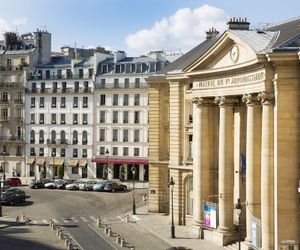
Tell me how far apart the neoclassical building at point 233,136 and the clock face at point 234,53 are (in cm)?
3

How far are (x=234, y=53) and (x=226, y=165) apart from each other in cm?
929

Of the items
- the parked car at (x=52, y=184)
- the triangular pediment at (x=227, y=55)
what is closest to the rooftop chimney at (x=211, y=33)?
the triangular pediment at (x=227, y=55)

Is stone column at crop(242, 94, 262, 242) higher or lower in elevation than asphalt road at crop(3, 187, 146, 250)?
higher

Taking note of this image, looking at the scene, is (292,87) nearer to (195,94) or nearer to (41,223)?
(195,94)

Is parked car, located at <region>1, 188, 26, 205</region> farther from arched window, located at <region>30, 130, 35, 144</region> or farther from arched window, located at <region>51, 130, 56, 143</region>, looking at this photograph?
arched window, located at <region>30, 130, 35, 144</region>

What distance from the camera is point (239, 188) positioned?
187 feet

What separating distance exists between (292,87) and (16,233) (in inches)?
1223

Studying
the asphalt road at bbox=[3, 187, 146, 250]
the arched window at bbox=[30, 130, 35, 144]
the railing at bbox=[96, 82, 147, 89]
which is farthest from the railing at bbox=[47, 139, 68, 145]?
the asphalt road at bbox=[3, 187, 146, 250]

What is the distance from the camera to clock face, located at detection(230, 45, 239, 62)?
2087 inches

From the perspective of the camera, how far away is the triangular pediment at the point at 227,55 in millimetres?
50812

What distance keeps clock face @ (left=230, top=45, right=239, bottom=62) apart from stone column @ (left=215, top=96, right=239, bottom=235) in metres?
3.76

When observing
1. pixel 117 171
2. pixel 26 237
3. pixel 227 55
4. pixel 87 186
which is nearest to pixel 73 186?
pixel 87 186

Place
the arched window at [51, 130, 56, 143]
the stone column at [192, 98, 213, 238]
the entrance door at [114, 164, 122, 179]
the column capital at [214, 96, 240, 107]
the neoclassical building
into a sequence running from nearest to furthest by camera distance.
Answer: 1. the neoclassical building
2. the column capital at [214, 96, 240, 107]
3. the stone column at [192, 98, 213, 238]
4. the entrance door at [114, 164, 122, 179]
5. the arched window at [51, 130, 56, 143]

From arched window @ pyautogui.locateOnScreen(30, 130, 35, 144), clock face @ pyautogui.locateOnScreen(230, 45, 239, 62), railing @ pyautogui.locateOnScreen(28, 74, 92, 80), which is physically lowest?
arched window @ pyautogui.locateOnScreen(30, 130, 35, 144)
